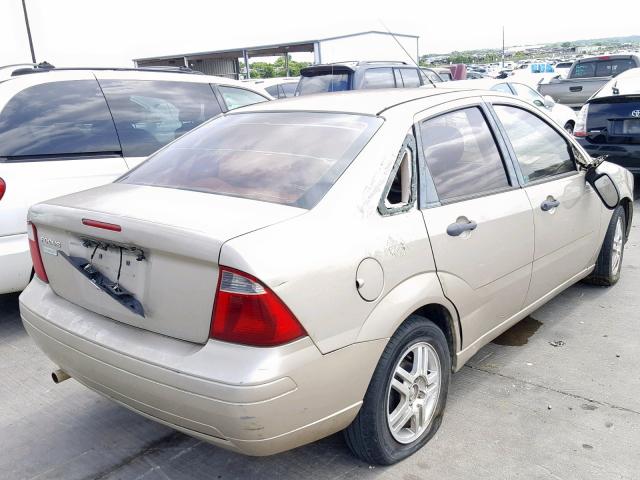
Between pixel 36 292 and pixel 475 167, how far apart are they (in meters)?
2.25

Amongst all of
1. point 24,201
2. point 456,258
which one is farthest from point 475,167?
point 24,201

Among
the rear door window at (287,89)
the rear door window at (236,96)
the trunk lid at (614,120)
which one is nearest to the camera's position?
the rear door window at (236,96)

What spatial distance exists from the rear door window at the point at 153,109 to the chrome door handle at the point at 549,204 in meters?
3.01

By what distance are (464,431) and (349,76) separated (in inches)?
317

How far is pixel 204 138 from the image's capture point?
10.6 ft

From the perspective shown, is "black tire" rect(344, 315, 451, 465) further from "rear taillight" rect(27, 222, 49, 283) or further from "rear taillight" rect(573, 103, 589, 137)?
"rear taillight" rect(573, 103, 589, 137)

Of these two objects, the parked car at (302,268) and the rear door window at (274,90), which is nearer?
the parked car at (302,268)

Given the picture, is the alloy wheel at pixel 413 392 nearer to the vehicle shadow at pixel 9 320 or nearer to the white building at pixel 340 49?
the vehicle shadow at pixel 9 320

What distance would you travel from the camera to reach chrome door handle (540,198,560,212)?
348 cm

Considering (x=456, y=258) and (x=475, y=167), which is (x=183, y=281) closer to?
(x=456, y=258)

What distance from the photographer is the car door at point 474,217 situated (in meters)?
A: 2.81

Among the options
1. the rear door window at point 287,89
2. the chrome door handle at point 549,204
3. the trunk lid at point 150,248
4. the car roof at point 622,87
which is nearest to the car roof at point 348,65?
the rear door window at point 287,89

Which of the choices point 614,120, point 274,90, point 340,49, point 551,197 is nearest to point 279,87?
point 274,90

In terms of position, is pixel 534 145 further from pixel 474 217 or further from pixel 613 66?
pixel 613 66
